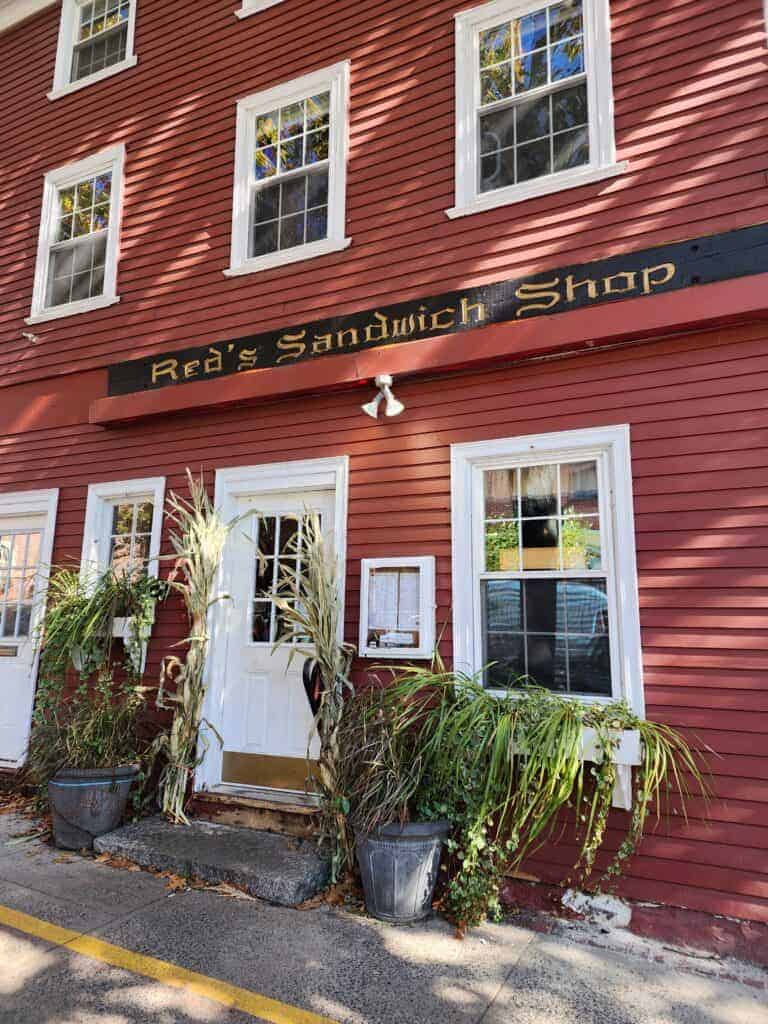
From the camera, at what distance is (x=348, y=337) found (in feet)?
16.6

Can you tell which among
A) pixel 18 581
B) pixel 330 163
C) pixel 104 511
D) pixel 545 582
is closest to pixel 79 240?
pixel 104 511

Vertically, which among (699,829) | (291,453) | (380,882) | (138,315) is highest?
(138,315)

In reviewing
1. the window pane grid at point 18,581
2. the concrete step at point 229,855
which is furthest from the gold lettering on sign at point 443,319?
the window pane grid at point 18,581

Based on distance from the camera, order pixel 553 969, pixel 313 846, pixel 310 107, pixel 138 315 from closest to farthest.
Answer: pixel 553 969 → pixel 313 846 → pixel 310 107 → pixel 138 315

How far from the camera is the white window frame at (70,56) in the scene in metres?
6.91

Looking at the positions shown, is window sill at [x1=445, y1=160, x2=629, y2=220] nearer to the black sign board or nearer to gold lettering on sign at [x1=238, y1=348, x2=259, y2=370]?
the black sign board

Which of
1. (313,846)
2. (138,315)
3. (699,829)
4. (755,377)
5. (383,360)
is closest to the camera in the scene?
(699,829)

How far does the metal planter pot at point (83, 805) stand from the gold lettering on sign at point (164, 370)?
3133 mm

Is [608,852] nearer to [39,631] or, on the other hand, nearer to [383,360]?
[383,360]

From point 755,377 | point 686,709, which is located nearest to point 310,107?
point 755,377

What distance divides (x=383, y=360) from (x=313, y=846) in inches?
126

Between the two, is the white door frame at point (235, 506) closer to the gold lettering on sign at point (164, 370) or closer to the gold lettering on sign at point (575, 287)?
the gold lettering on sign at point (164, 370)

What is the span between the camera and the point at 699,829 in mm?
3547

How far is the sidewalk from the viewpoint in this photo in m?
2.82
